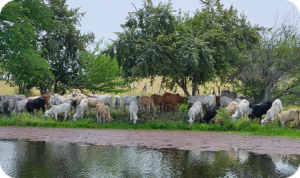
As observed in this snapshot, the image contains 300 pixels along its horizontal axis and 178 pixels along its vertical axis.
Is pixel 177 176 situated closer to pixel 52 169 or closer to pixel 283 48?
pixel 52 169

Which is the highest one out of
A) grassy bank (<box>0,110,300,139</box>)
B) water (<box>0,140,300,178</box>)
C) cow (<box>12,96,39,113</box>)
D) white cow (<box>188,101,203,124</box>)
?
cow (<box>12,96,39,113</box>)

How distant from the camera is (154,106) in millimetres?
22922

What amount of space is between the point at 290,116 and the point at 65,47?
79.6 ft

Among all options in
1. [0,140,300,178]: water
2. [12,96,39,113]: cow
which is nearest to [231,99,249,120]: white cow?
[0,140,300,178]: water

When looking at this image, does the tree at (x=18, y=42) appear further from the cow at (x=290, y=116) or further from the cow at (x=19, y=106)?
the cow at (x=290, y=116)

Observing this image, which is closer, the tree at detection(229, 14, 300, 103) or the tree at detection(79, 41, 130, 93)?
the tree at detection(229, 14, 300, 103)

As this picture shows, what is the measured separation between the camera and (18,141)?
14172 millimetres

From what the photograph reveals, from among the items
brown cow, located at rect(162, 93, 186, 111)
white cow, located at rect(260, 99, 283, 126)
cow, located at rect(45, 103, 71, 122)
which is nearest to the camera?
white cow, located at rect(260, 99, 283, 126)

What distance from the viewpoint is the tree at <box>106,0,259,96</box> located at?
21.5 m

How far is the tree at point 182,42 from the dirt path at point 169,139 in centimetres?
582

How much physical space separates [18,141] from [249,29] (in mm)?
19057

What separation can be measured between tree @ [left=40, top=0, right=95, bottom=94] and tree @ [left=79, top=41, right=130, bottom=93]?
69 centimetres

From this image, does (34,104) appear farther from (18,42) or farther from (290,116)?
(290,116)

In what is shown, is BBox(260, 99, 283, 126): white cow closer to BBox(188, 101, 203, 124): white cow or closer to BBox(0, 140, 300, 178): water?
BBox(188, 101, 203, 124): white cow
